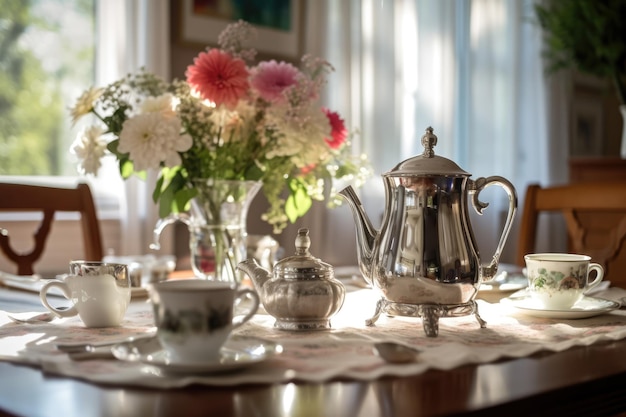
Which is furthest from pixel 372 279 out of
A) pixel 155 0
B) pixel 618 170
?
pixel 618 170

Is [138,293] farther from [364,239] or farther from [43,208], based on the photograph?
[43,208]

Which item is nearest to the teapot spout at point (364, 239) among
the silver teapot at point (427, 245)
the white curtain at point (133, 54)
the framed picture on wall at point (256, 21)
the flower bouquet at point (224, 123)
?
the silver teapot at point (427, 245)

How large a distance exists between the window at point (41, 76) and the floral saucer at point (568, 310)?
2019mm

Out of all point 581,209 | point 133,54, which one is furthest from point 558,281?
point 133,54

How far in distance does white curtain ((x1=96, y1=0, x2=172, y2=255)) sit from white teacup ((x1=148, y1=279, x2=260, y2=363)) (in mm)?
2026

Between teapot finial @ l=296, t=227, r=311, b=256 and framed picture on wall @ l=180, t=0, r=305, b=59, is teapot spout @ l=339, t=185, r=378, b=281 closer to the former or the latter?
teapot finial @ l=296, t=227, r=311, b=256

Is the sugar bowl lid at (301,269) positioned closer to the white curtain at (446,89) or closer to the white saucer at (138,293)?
the white saucer at (138,293)

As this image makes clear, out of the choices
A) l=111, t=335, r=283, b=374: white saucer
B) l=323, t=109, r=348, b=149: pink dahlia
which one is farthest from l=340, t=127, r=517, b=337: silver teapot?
l=323, t=109, r=348, b=149: pink dahlia

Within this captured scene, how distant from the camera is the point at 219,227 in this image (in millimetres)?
1340

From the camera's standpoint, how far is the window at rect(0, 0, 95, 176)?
2.78 meters

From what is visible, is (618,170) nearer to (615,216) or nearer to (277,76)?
(615,216)

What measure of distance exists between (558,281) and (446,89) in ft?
8.64

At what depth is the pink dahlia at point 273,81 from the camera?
1.35 meters

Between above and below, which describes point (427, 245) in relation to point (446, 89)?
below
